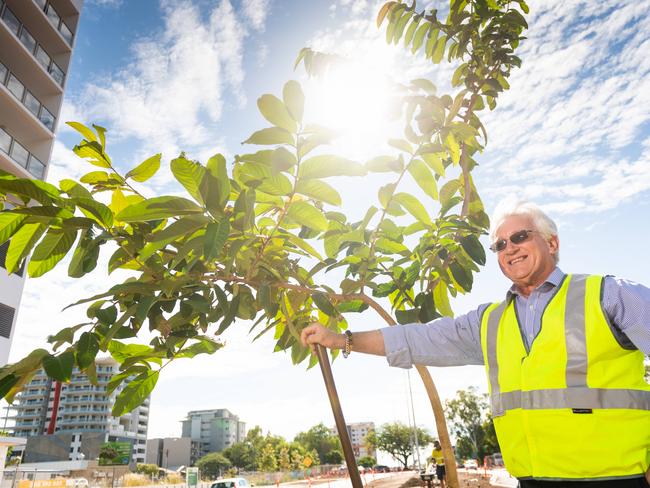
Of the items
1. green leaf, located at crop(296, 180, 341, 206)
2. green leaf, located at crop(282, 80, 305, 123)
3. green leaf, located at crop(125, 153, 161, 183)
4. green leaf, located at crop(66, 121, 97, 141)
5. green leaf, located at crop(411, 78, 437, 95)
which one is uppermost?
green leaf, located at crop(411, 78, 437, 95)

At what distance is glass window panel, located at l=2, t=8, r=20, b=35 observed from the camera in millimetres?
18219

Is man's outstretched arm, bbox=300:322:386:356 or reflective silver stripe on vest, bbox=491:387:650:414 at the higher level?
man's outstretched arm, bbox=300:322:386:356

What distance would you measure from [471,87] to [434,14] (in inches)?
18.1

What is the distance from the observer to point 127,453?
8588cm

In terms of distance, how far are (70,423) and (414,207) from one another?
391 ft

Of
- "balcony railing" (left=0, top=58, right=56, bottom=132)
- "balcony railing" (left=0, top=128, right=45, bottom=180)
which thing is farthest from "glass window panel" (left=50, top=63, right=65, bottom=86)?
"balcony railing" (left=0, top=128, right=45, bottom=180)

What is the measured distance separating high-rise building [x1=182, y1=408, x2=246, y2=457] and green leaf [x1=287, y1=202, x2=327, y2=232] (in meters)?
141

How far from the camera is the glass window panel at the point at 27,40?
19.2 metres

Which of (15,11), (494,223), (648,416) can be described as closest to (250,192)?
(494,223)

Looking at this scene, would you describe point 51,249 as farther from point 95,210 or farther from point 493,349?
point 493,349

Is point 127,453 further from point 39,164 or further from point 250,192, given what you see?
point 250,192

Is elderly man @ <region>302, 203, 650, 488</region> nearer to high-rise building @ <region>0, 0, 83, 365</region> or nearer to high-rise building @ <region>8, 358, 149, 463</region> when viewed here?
high-rise building @ <region>0, 0, 83, 365</region>

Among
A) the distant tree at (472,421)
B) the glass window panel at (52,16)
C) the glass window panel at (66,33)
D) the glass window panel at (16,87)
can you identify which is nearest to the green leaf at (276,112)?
the glass window panel at (16,87)

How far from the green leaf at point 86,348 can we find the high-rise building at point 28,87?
1642cm
